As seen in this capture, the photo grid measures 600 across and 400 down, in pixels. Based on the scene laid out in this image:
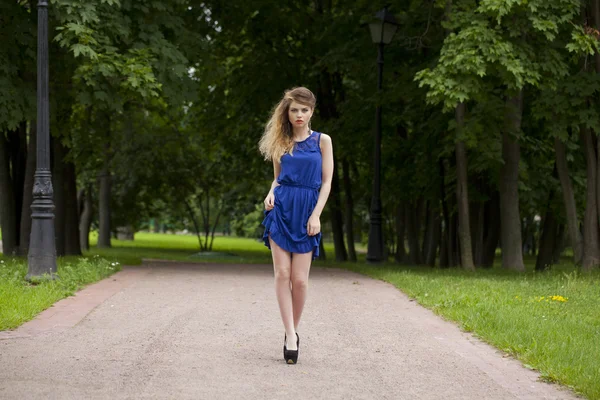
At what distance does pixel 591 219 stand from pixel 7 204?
12.4 metres

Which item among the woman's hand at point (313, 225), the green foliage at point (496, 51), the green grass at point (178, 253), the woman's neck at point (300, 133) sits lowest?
the green grass at point (178, 253)

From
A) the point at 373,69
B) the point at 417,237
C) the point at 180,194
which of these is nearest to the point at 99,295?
the point at 373,69

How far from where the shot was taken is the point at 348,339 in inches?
331

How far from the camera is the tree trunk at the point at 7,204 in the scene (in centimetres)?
2083

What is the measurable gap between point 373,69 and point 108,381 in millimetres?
16554

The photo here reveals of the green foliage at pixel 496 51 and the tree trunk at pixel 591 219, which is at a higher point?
the green foliage at pixel 496 51

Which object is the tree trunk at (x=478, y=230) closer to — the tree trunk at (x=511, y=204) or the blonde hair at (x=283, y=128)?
the tree trunk at (x=511, y=204)

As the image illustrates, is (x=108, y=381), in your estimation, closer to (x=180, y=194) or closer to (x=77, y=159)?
(x=77, y=159)

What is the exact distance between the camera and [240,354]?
7.46 meters

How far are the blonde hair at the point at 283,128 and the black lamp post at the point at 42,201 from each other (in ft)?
19.5

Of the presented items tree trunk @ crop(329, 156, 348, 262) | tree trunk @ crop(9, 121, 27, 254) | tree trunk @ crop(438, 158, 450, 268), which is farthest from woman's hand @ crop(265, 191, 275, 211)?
tree trunk @ crop(329, 156, 348, 262)

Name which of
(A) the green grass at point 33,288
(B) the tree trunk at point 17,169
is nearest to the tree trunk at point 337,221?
(B) the tree trunk at point 17,169

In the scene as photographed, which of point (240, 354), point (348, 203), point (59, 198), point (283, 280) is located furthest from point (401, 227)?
point (283, 280)

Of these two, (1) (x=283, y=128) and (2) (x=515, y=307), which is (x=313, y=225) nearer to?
(1) (x=283, y=128)
